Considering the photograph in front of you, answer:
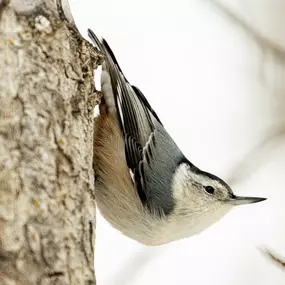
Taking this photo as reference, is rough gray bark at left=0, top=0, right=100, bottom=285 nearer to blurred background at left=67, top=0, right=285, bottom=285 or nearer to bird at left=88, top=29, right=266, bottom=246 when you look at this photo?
bird at left=88, top=29, right=266, bottom=246

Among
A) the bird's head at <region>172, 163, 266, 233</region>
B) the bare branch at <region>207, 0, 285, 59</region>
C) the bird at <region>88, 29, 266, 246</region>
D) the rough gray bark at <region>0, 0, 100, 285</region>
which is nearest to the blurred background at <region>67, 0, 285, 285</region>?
the bare branch at <region>207, 0, 285, 59</region>

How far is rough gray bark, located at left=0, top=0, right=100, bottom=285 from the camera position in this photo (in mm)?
1113

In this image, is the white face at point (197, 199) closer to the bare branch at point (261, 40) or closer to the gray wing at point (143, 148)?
the gray wing at point (143, 148)

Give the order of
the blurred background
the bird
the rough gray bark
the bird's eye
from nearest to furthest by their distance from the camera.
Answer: the rough gray bark, the bird, the bird's eye, the blurred background

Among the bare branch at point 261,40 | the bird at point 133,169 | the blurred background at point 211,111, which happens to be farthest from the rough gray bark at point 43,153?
the blurred background at point 211,111

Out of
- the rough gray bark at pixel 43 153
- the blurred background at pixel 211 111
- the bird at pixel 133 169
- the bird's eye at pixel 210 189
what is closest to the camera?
the rough gray bark at pixel 43 153

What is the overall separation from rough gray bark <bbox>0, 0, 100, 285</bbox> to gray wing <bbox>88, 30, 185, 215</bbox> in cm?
33

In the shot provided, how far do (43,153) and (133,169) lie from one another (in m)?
0.51

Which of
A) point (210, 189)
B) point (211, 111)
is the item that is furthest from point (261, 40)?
point (211, 111)

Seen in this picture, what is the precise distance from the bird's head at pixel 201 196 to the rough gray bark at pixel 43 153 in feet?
1.58

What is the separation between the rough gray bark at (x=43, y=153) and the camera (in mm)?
1113

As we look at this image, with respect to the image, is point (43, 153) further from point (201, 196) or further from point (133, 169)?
point (201, 196)

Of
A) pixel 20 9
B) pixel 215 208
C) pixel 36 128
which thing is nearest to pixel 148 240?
pixel 215 208

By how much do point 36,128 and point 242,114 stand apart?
54.4 inches
